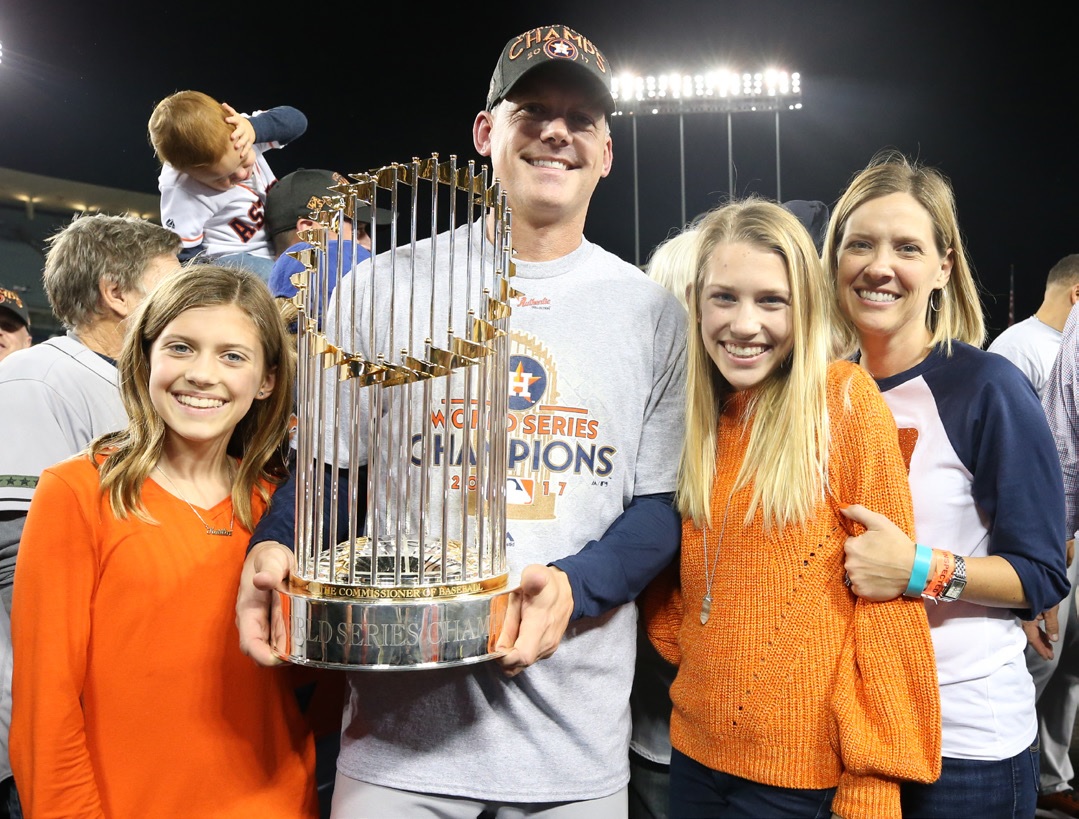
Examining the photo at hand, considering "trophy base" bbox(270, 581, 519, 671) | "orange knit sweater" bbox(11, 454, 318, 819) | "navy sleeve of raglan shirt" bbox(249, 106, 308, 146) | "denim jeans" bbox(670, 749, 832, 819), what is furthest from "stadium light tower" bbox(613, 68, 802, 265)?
"trophy base" bbox(270, 581, 519, 671)

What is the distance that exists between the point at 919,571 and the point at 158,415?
1155 mm

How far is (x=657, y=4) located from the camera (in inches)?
307

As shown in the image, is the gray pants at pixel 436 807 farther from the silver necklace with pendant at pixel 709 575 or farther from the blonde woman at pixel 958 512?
the blonde woman at pixel 958 512

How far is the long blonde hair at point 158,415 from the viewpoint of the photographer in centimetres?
126

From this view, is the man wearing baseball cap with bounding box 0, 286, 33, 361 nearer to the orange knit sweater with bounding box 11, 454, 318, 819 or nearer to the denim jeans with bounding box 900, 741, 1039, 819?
the orange knit sweater with bounding box 11, 454, 318, 819

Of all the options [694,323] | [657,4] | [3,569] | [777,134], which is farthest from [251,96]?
[694,323]

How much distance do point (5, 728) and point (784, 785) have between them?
1568 millimetres

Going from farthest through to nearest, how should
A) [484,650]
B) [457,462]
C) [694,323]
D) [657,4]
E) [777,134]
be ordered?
1. [777,134]
2. [657,4]
3. [694,323]
4. [457,462]
5. [484,650]

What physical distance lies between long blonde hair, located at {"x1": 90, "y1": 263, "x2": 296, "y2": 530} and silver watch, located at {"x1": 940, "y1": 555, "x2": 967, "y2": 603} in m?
1.05

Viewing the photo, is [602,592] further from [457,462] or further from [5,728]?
[5,728]

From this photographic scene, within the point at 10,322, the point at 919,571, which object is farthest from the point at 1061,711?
the point at 10,322

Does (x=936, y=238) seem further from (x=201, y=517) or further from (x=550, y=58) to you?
(x=201, y=517)

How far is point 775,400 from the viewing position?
1.35 m

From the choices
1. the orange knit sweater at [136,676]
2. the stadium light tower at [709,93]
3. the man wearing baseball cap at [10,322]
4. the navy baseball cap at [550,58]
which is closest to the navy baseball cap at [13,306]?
the man wearing baseball cap at [10,322]
